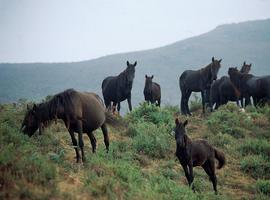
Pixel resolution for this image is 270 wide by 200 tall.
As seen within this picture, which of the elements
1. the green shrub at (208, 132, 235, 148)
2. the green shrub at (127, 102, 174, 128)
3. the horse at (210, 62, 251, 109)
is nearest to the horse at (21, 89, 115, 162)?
the green shrub at (208, 132, 235, 148)

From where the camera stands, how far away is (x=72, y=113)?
10258 millimetres

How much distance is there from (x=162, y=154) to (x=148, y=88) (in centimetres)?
933

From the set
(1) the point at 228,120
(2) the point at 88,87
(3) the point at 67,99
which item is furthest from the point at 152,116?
(2) the point at 88,87

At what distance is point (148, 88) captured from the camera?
2288 centimetres

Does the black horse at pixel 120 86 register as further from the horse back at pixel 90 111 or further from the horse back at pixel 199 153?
the horse back at pixel 199 153

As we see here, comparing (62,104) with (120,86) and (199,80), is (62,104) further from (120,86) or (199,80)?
(199,80)

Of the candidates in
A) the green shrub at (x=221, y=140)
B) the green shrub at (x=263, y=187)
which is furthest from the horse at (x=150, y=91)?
the green shrub at (x=263, y=187)

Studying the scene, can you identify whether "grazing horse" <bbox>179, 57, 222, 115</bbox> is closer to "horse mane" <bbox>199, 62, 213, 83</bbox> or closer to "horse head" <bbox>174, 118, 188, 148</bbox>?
"horse mane" <bbox>199, 62, 213, 83</bbox>

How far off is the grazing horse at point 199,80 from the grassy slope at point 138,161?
60.5 inches

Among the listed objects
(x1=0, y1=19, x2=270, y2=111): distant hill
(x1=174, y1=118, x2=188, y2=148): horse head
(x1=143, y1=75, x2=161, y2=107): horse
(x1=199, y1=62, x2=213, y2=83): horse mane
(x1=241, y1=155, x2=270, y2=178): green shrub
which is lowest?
(x1=0, y1=19, x2=270, y2=111): distant hill

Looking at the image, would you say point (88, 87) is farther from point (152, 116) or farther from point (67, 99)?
point (67, 99)

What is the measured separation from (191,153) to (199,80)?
11.8 m

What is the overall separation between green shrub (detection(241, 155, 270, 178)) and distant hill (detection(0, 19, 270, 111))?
64930 millimetres

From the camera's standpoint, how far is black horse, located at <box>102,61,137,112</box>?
62.0 feet
